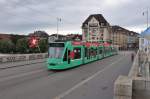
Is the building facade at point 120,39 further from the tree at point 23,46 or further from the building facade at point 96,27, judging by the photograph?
the tree at point 23,46

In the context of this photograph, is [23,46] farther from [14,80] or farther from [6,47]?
[14,80]

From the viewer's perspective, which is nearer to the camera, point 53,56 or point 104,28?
point 53,56

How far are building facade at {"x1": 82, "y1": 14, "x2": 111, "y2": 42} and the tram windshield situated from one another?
11137 cm

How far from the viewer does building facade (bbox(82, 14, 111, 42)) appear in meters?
137

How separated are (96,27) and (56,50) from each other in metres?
117

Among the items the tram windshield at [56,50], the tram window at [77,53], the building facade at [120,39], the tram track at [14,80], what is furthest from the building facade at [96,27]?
the tram track at [14,80]

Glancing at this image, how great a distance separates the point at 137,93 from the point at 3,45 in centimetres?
9445

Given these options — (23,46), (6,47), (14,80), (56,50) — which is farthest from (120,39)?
(14,80)

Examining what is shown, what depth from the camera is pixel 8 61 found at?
3575 cm

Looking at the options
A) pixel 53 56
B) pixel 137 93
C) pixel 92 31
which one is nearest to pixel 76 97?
pixel 137 93

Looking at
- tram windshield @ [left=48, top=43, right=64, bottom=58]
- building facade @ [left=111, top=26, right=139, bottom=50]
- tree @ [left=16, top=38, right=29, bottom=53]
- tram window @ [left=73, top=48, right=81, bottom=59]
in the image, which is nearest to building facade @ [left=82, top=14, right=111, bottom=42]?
building facade @ [left=111, top=26, right=139, bottom=50]

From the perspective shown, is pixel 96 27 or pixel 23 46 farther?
pixel 96 27

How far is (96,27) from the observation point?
456 feet

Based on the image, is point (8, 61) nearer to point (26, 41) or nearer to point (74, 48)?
point (74, 48)
